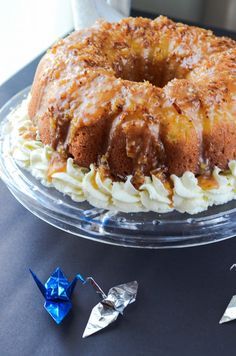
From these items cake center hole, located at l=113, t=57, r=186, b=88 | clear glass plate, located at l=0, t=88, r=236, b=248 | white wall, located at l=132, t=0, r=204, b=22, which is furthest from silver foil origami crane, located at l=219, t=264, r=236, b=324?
white wall, located at l=132, t=0, r=204, b=22

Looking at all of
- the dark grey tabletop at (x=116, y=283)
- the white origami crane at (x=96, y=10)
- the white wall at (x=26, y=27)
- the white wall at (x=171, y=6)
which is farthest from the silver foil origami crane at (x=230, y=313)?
the white wall at (x=171, y=6)

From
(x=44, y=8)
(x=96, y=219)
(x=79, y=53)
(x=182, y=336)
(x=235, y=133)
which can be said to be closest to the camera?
(x=182, y=336)

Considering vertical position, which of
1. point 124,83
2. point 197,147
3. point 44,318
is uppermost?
point 124,83

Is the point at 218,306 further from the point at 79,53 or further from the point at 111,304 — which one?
the point at 79,53

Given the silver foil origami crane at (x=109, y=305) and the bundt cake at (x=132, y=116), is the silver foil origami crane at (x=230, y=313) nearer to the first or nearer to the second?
the silver foil origami crane at (x=109, y=305)

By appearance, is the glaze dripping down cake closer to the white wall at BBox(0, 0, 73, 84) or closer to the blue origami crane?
the blue origami crane

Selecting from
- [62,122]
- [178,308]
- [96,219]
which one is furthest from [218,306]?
[62,122]

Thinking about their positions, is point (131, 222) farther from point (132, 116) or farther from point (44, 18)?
point (44, 18)
